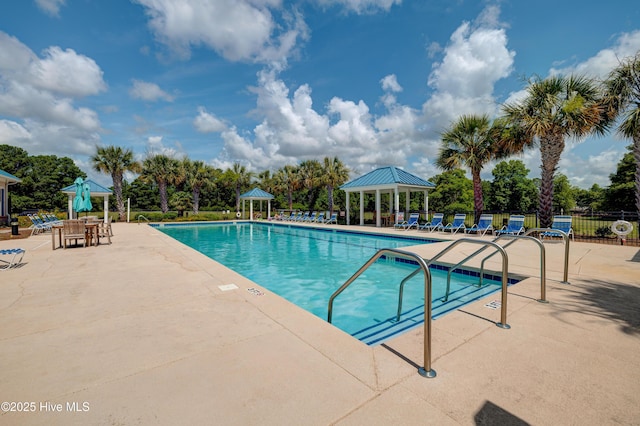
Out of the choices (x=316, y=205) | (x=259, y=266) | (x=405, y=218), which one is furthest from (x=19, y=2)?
(x=316, y=205)

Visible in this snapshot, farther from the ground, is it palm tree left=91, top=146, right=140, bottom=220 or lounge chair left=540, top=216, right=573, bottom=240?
palm tree left=91, top=146, right=140, bottom=220

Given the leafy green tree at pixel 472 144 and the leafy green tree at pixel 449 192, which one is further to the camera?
the leafy green tree at pixel 449 192

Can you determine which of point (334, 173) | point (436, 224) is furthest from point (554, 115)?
point (334, 173)

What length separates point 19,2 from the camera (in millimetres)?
9586

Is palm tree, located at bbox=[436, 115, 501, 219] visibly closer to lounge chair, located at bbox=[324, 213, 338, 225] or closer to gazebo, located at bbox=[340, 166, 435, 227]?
gazebo, located at bbox=[340, 166, 435, 227]

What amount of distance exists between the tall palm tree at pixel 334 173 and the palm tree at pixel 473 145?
46.7 ft

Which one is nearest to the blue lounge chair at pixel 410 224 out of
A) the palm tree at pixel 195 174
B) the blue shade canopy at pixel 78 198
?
the blue shade canopy at pixel 78 198

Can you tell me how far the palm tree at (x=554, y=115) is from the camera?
10.5m

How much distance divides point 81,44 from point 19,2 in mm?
3463

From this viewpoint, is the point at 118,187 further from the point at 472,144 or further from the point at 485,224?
the point at 485,224

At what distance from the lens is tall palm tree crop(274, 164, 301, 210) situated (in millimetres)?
32188

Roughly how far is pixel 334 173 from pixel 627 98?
20467mm

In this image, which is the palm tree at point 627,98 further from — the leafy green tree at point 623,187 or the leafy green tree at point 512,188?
the leafy green tree at point 512,188

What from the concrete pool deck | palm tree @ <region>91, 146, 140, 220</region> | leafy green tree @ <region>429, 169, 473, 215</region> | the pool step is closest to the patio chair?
the concrete pool deck
